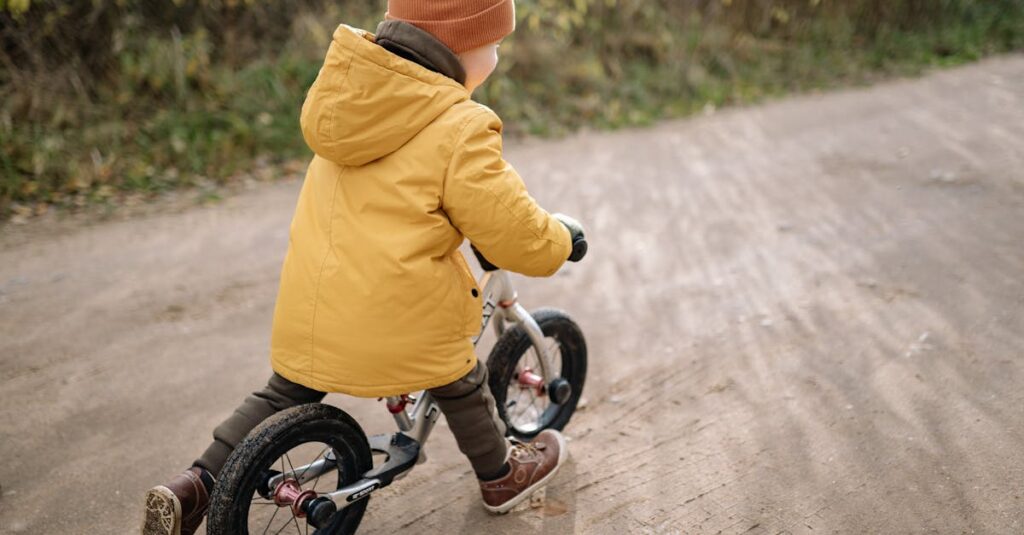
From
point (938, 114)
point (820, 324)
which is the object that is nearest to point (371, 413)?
point (820, 324)

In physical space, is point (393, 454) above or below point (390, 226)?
below

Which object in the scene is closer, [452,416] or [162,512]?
[162,512]

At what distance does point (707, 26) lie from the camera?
9547 mm

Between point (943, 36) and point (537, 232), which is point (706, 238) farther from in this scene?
point (943, 36)

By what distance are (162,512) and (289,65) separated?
235 inches

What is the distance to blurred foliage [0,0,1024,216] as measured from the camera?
21.2 ft

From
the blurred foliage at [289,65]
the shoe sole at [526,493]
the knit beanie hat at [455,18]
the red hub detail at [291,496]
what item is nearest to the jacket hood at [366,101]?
the knit beanie hat at [455,18]

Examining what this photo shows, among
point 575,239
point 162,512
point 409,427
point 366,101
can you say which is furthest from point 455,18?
point 162,512

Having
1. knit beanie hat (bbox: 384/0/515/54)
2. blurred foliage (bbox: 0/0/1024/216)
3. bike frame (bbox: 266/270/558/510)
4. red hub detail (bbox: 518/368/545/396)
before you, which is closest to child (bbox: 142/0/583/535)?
knit beanie hat (bbox: 384/0/515/54)

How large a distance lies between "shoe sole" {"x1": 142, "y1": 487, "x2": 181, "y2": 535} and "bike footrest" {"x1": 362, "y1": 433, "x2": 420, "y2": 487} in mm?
554

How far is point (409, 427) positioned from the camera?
2.75 meters

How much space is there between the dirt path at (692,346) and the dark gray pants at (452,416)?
11.7 inches

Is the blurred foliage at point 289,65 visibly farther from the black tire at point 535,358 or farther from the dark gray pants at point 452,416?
the dark gray pants at point 452,416

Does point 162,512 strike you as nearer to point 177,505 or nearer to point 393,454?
point 177,505
